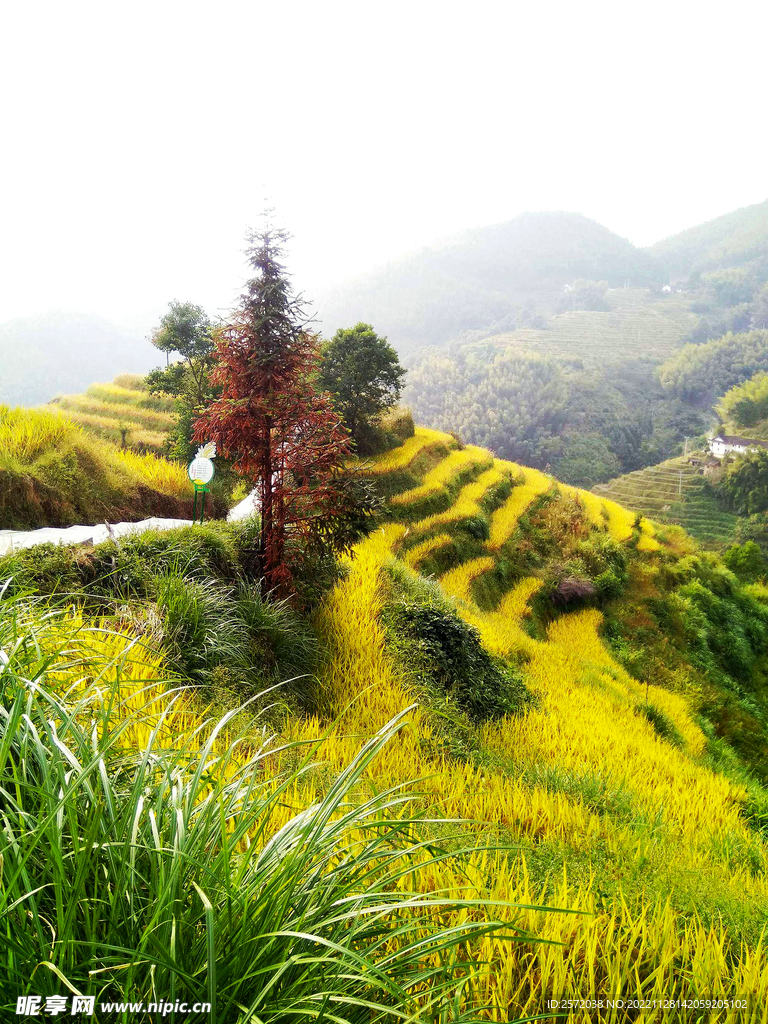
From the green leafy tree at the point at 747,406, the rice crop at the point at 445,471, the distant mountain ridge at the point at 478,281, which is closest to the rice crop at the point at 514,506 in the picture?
the rice crop at the point at 445,471

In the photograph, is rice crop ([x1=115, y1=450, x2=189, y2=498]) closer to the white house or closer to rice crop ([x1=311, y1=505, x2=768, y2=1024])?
rice crop ([x1=311, y1=505, x2=768, y2=1024])

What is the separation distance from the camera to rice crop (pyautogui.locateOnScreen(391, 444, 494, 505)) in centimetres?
1309

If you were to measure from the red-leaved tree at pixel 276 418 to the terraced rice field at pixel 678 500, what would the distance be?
40.6 m

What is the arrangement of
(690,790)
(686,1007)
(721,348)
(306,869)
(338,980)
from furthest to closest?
(721,348) → (690,790) → (686,1007) → (306,869) → (338,980)

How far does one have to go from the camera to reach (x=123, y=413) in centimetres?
1335

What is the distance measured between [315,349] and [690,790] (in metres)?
4.79

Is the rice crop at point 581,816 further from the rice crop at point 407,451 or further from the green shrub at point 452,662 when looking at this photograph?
the rice crop at point 407,451

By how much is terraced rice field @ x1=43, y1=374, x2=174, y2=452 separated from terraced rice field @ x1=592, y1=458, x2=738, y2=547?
36.5 meters

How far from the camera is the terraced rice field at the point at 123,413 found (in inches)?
430

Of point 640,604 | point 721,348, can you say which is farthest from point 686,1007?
point 721,348

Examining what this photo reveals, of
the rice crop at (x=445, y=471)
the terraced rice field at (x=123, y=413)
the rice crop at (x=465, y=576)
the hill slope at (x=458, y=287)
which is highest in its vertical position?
the hill slope at (x=458, y=287)

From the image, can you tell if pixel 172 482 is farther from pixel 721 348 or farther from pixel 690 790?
pixel 721 348

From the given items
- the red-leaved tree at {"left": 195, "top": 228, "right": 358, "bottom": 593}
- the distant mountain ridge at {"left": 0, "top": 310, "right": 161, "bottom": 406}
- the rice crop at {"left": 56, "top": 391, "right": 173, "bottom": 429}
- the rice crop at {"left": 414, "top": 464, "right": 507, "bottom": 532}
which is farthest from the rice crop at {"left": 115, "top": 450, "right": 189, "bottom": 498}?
the distant mountain ridge at {"left": 0, "top": 310, "right": 161, "bottom": 406}

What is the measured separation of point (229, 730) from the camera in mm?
2785
